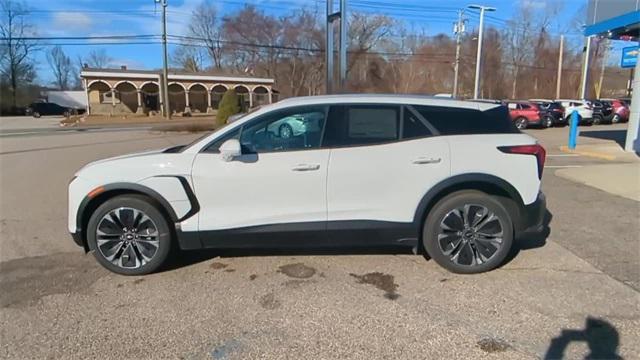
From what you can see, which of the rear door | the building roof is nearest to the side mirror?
the rear door

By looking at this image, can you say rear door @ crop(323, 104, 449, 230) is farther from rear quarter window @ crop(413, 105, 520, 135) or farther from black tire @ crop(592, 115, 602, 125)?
black tire @ crop(592, 115, 602, 125)

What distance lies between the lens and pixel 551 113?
79.8 ft

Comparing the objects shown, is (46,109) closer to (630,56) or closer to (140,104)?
(140,104)

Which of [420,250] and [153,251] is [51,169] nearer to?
[153,251]

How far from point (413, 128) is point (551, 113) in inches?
952

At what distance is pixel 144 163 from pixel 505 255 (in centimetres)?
354

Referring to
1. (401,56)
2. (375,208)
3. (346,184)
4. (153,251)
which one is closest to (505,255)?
(375,208)

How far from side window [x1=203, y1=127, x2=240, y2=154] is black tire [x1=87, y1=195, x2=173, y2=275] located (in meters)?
0.75

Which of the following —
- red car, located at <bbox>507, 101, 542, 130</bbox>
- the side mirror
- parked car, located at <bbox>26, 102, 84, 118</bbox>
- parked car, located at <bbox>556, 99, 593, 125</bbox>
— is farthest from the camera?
parked car, located at <bbox>26, 102, 84, 118</bbox>

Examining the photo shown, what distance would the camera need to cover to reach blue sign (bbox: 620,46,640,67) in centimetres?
1273

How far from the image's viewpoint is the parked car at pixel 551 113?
24000 millimetres

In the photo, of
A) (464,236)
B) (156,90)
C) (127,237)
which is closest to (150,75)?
(156,90)

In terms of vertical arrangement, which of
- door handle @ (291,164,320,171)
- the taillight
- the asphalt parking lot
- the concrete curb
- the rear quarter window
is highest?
the rear quarter window

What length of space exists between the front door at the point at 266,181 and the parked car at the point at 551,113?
2374 cm
